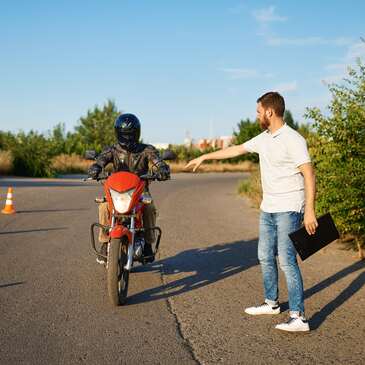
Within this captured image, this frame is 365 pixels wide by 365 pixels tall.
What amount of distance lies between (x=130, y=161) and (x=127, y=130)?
0.40 metres

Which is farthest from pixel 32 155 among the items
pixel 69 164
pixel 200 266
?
pixel 200 266

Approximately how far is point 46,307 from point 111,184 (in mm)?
1387

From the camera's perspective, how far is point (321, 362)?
423 cm

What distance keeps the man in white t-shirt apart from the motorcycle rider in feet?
4.92

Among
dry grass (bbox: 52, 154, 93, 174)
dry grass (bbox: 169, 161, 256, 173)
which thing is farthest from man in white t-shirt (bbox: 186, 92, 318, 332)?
dry grass (bbox: 169, 161, 256, 173)

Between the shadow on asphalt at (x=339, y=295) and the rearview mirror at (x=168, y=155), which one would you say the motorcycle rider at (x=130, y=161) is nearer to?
the rearview mirror at (x=168, y=155)

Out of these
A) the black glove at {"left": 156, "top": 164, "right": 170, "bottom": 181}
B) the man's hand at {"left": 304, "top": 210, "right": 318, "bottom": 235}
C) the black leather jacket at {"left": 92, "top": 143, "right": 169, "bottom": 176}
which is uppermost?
the black leather jacket at {"left": 92, "top": 143, "right": 169, "bottom": 176}

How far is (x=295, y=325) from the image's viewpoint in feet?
16.3

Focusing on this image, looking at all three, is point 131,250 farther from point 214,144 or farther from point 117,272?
point 214,144

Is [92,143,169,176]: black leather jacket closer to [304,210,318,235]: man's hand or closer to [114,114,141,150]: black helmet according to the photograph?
[114,114,141,150]: black helmet

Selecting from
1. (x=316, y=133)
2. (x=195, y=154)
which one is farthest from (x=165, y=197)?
(x=195, y=154)

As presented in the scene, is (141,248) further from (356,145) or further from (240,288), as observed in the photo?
(356,145)

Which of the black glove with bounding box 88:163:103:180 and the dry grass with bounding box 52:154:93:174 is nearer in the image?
the black glove with bounding box 88:163:103:180

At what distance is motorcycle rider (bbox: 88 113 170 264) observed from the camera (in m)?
6.38
